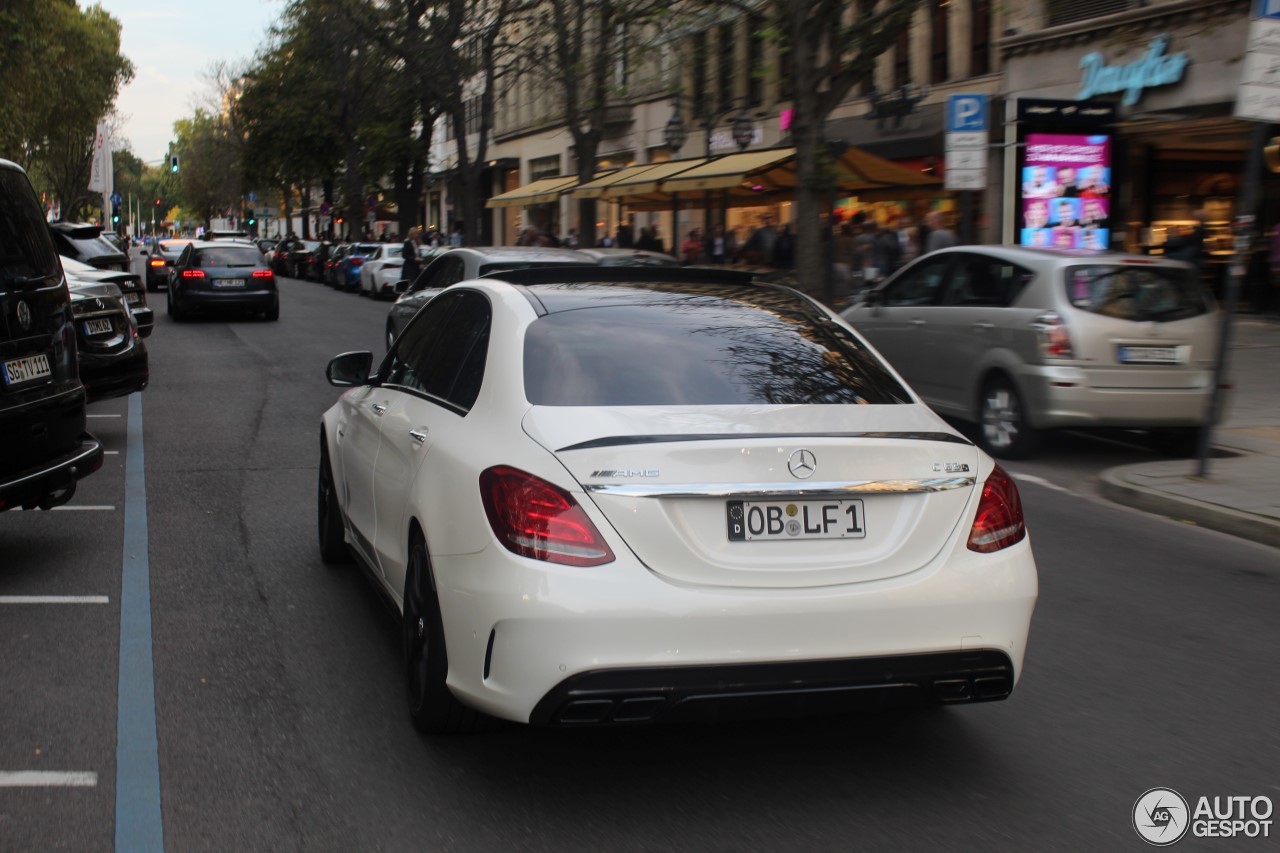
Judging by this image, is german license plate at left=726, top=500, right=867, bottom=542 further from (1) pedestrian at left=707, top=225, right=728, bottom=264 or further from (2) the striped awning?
(2) the striped awning

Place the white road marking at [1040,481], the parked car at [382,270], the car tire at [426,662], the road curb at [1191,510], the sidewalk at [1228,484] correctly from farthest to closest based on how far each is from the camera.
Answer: the parked car at [382,270] < the white road marking at [1040,481] < the sidewalk at [1228,484] < the road curb at [1191,510] < the car tire at [426,662]

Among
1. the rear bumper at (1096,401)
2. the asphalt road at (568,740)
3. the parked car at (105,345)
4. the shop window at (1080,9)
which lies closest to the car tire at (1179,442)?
the rear bumper at (1096,401)

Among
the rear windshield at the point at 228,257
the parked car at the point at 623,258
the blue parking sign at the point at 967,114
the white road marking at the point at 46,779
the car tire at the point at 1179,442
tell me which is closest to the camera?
the white road marking at the point at 46,779

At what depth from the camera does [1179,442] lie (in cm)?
1134

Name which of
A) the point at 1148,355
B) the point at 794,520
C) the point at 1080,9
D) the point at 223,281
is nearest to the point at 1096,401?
the point at 1148,355

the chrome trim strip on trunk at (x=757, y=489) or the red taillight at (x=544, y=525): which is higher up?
the chrome trim strip on trunk at (x=757, y=489)

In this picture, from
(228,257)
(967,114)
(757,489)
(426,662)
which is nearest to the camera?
(757,489)

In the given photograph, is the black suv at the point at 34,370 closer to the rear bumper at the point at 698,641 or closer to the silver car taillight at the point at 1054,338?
the rear bumper at the point at 698,641

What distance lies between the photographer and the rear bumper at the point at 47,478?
6375 mm

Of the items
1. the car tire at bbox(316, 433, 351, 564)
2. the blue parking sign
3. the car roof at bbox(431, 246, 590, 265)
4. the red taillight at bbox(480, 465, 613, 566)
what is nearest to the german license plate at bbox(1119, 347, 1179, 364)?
the blue parking sign

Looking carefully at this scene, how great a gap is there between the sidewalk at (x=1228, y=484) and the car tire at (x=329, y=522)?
16.8ft

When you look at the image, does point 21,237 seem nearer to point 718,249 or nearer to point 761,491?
point 761,491

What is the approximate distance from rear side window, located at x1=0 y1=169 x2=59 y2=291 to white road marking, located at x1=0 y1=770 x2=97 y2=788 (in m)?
3.16

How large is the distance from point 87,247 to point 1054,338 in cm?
1563
